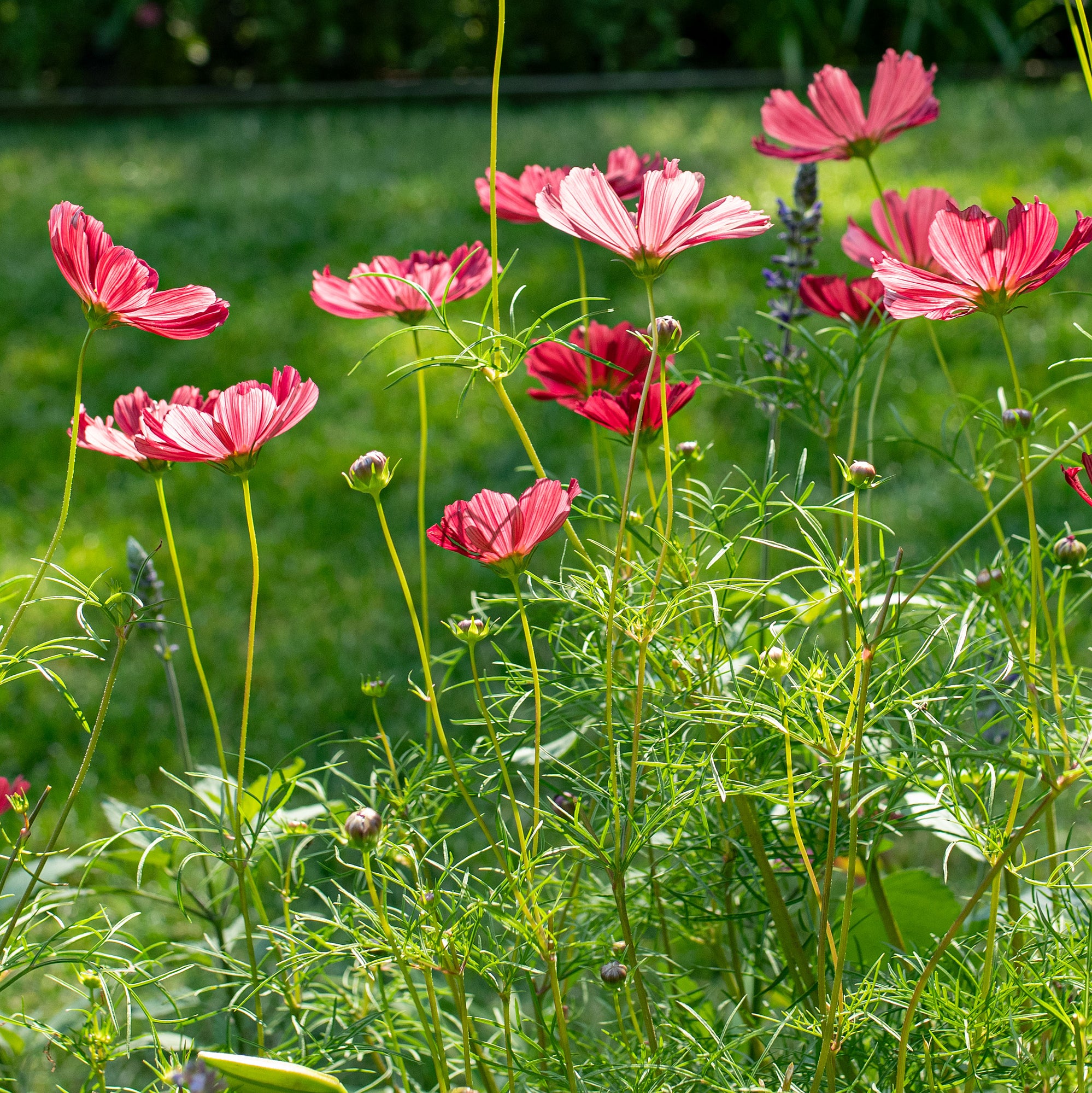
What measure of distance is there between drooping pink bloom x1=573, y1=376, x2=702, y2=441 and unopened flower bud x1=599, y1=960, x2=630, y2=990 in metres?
0.28

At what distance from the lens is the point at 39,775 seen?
1518 millimetres

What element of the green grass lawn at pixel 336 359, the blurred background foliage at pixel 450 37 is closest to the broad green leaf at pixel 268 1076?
the green grass lawn at pixel 336 359

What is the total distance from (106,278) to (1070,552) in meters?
0.51

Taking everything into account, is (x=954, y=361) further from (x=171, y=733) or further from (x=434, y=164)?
(x=434, y=164)

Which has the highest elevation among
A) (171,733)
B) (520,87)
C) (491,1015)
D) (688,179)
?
(688,179)

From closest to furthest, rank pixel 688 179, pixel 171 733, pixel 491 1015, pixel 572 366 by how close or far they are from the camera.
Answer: pixel 688 179 < pixel 572 366 < pixel 491 1015 < pixel 171 733

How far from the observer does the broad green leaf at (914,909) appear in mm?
806

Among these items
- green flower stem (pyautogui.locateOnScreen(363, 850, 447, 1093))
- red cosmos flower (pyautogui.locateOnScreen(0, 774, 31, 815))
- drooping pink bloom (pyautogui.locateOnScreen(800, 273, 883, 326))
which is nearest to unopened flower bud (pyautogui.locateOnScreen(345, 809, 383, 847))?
green flower stem (pyautogui.locateOnScreen(363, 850, 447, 1093))

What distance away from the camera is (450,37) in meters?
5.18

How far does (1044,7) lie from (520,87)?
2237mm

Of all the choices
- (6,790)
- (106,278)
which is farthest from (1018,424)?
(6,790)

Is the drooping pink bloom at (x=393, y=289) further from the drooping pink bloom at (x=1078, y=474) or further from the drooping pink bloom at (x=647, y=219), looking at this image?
the drooping pink bloom at (x=1078, y=474)

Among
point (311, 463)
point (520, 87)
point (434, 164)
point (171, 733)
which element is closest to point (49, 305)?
point (311, 463)

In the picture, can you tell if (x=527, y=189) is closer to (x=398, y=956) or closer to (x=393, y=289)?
(x=393, y=289)
